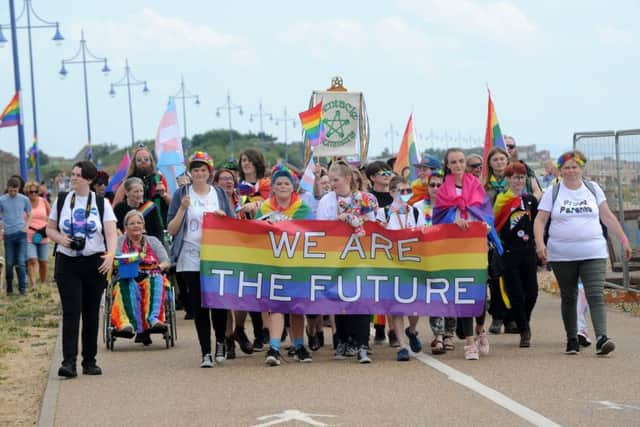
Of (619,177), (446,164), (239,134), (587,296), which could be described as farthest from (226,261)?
(239,134)

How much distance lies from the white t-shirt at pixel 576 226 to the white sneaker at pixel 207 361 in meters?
3.28

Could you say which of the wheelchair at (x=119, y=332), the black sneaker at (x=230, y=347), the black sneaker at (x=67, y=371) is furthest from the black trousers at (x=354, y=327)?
the black sneaker at (x=67, y=371)

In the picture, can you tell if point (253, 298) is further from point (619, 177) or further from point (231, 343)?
point (619, 177)

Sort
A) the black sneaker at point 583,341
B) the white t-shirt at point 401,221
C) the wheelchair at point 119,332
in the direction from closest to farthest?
the white t-shirt at point 401,221, the black sneaker at point 583,341, the wheelchair at point 119,332

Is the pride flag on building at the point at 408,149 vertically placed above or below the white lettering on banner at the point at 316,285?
above

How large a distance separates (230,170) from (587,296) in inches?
166

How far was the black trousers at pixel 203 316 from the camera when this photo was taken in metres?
12.4

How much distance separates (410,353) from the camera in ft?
41.5

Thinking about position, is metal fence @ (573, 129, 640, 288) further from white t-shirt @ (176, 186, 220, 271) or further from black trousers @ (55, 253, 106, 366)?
black trousers @ (55, 253, 106, 366)

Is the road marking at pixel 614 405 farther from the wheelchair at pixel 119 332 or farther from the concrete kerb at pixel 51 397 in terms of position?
the wheelchair at pixel 119 332

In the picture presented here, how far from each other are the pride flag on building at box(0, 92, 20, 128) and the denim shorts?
14.5m

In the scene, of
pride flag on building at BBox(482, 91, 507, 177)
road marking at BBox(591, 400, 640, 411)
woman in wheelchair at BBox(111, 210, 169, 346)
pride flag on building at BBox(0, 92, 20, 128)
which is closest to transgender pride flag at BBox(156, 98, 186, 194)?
woman in wheelchair at BBox(111, 210, 169, 346)

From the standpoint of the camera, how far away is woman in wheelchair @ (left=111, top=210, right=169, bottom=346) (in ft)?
46.2

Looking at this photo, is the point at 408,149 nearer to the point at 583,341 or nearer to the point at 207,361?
the point at 583,341
